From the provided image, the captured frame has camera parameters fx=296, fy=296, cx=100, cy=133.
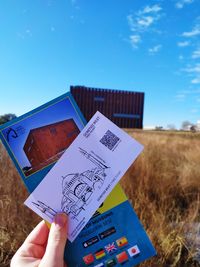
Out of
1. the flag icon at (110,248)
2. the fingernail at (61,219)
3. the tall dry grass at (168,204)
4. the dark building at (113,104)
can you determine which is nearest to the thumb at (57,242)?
the fingernail at (61,219)

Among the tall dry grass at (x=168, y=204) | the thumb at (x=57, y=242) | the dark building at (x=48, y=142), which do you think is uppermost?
the dark building at (x=48, y=142)

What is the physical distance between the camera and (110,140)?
69 cm

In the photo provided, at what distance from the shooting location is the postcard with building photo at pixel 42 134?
2.26 ft

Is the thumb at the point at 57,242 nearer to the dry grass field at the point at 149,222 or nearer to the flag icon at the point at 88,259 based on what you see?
the flag icon at the point at 88,259

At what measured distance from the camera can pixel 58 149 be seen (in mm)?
708

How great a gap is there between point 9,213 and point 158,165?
2165 millimetres

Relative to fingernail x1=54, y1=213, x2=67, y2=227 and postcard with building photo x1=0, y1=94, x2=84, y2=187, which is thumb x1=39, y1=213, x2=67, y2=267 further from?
postcard with building photo x1=0, y1=94, x2=84, y2=187

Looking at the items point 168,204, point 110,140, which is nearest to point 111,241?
point 110,140

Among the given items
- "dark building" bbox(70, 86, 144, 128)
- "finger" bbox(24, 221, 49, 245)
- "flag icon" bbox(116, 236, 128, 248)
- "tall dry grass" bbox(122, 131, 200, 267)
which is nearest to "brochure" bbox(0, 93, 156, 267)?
"flag icon" bbox(116, 236, 128, 248)

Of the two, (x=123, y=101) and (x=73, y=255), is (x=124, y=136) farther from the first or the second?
(x=123, y=101)

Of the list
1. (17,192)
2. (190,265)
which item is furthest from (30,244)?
(17,192)

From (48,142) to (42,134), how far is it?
24 mm

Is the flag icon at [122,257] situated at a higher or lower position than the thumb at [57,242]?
lower

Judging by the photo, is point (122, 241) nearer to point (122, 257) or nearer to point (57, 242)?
point (122, 257)
